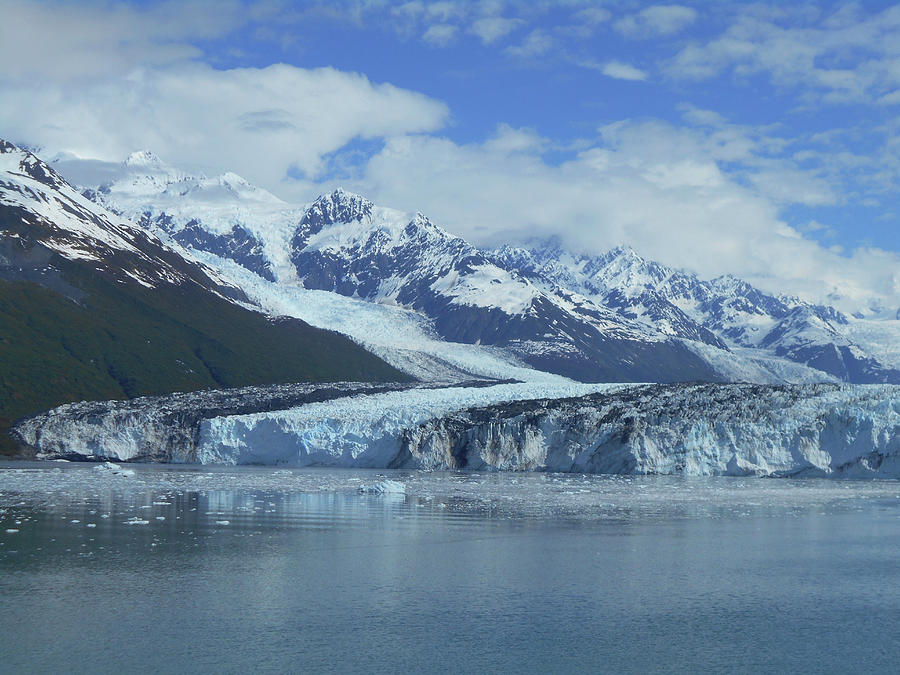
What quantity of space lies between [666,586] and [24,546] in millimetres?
17283

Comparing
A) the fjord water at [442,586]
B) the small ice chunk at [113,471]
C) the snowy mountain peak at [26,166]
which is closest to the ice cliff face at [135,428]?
the small ice chunk at [113,471]

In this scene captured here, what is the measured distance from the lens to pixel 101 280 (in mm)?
152125

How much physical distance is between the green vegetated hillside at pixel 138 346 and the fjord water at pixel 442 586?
203 feet

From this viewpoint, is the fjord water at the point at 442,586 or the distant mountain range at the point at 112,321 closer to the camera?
the fjord water at the point at 442,586

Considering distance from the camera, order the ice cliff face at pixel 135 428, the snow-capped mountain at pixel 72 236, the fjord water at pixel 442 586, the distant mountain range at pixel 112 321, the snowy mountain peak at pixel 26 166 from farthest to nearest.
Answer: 1. the snowy mountain peak at pixel 26 166
2. the snow-capped mountain at pixel 72 236
3. the distant mountain range at pixel 112 321
4. the ice cliff face at pixel 135 428
5. the fjord water at pixel 442 586

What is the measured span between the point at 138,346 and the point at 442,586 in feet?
389

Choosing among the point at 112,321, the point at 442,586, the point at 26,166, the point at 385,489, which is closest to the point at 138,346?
the point at 112,321

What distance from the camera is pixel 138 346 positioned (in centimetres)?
13425

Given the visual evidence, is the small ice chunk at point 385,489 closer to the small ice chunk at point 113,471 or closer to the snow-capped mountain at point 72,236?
the small ice chunk at point 113,471

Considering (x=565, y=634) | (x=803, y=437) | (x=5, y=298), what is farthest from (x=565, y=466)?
(x=5, y=298)

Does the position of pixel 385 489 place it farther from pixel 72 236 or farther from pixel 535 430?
pixel 72 236

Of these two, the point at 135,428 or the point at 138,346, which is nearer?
the point at 135,428

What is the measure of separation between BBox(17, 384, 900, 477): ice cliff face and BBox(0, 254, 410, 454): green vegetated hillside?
16.5 m

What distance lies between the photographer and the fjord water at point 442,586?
17656 millimetres
